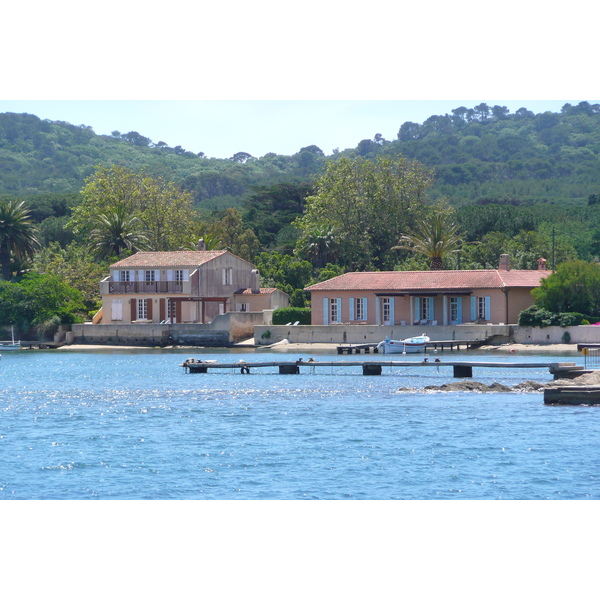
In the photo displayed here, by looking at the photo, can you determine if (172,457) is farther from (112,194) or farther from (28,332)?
(112,194)

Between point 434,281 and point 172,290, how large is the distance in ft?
61.0

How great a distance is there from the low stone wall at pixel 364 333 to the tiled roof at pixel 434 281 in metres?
3.09

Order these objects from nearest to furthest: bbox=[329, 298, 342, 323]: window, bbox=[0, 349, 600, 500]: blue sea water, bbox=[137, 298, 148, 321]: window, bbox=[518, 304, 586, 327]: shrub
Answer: bbox=[0, 349, 600, 500]: blue sea water
bbox=[518, 304, 586, 327]: shrub
bbox=[329, 298, 342, 323]: window
bbox=[137, 298, 148, 321]: window

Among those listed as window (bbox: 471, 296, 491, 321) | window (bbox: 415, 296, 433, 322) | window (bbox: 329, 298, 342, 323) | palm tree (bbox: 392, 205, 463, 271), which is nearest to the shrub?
window (bbox: 471, 296, 491, 321)

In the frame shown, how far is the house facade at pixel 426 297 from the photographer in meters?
67.1

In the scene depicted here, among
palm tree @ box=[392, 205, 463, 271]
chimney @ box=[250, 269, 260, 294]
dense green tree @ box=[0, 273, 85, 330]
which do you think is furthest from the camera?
palm tree @ box=[392, 205, 463, 271]

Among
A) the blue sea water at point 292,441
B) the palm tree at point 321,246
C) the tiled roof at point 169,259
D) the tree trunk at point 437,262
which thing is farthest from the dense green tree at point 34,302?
the blue sea water at point 292,441

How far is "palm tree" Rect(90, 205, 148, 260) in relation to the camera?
85.9 metres

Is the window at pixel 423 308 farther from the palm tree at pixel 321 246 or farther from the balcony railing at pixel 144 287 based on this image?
the palm tree at pixel 321 246

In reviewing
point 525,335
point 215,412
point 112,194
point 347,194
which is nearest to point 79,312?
point 112,194

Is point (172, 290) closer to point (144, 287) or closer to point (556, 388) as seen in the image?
point (144, 287)

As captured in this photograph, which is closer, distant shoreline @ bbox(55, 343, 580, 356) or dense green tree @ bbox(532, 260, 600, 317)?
distant shoreline @ bbox(55, 343, 580, 356)

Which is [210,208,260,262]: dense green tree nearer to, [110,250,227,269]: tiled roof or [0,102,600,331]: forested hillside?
[0,102,600,331]: forested hillside

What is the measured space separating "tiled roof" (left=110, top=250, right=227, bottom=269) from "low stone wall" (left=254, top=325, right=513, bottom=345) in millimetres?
7474
